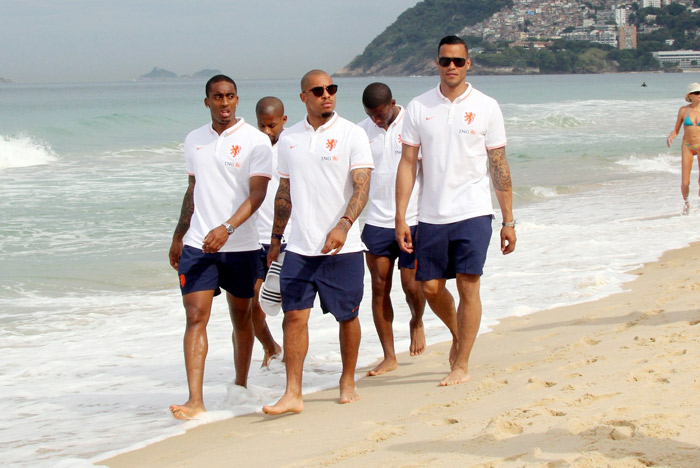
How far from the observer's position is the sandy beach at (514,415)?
11.2 feet

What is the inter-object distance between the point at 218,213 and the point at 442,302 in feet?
4.64

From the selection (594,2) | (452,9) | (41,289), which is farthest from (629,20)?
(41,289)

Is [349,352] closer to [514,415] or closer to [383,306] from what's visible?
[383,306]

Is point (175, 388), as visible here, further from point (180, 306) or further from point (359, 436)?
point (180, 306)

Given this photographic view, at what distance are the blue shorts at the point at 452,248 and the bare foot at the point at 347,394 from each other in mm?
744

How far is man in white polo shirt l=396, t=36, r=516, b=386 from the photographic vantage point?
4.91 metres

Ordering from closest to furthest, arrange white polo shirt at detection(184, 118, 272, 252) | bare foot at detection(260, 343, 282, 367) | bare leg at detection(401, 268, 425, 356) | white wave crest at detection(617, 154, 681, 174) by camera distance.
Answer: white polo shirt at detection(184, 118, 272, 252), bare leg at detection(401, 268, 425, 356), bare foot at detection(260, 343, 282, 367), white wave crest at detection(617, 154, 681, 174)

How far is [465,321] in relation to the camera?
505 centimetres

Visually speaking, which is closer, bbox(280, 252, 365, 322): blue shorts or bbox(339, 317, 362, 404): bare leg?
bbox(280, 252, 365, 322): blue shorts

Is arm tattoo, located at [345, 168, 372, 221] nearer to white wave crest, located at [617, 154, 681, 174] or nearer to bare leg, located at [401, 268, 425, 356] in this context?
bare leg, located at [401, 268, 425, 356]

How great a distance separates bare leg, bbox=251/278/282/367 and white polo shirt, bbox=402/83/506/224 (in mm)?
1602

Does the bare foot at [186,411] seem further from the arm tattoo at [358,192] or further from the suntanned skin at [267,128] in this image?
the arm tattoo at [358,192]

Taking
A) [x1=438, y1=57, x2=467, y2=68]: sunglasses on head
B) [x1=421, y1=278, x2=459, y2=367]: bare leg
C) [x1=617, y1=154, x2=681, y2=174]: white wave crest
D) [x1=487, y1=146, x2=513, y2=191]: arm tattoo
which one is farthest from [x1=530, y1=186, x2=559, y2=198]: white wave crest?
[x1=438, y1=57, x2=467, y2=68]: sunglasses on head

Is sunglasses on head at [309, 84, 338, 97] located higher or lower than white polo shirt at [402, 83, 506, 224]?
higher
